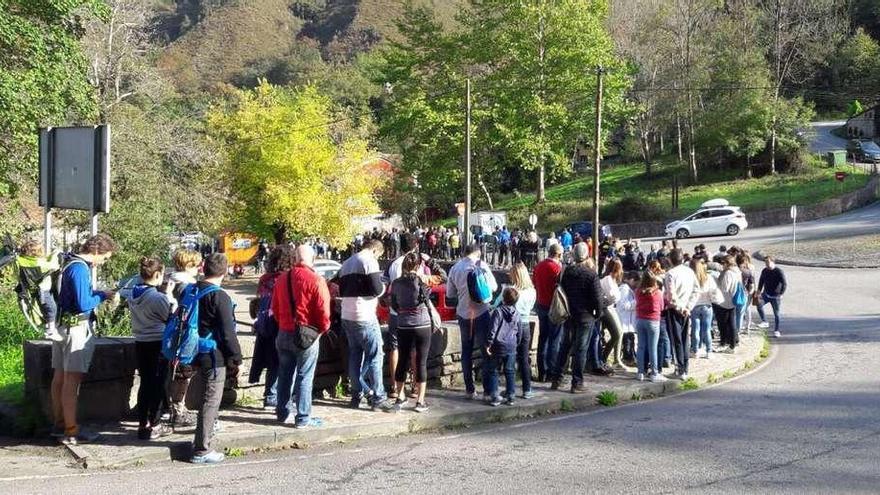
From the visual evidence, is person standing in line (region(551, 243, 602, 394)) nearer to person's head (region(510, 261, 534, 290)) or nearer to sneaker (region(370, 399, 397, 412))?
person's head (region(510, 261, 534, 290))

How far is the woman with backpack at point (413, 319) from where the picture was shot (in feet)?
31.1

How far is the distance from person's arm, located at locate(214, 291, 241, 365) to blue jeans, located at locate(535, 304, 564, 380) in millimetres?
4674

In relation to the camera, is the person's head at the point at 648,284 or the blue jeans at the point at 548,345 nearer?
Result: the blue jeans at the point at 548,345

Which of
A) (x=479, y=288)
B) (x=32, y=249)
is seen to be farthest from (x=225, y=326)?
(x=32, y=249)

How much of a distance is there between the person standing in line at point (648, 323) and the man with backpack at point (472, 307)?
8.35 feet

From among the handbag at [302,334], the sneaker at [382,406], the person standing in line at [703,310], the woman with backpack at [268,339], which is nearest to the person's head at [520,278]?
the sneaker at [382,406]

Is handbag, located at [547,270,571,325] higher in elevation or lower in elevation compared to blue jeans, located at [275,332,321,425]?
higher

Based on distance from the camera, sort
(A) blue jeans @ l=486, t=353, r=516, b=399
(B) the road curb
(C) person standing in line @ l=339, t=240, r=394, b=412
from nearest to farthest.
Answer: (B) the road curb < (C) person standing in line @ l=339, t=240, r=394, b=412 < (A) blue jeans @ l=486, t=353, r=516, b=399

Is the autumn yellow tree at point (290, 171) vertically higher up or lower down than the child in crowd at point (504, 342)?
higher up

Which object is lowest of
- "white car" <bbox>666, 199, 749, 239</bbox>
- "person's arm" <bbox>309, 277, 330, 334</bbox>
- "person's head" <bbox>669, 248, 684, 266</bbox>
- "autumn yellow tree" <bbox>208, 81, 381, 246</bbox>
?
"person's arm" <bbox>309, 277, 330, 334</bbox>

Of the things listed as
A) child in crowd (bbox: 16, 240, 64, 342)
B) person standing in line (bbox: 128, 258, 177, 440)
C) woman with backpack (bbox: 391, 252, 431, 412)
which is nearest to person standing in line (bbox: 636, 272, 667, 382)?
woman with backpack (bbox: 391, 252, 431, 412)

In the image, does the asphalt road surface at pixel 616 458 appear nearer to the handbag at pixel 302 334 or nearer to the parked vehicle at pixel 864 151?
the handbag at pixel 302 334

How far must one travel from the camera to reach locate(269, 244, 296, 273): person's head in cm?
905

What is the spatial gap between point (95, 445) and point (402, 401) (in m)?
3.21
